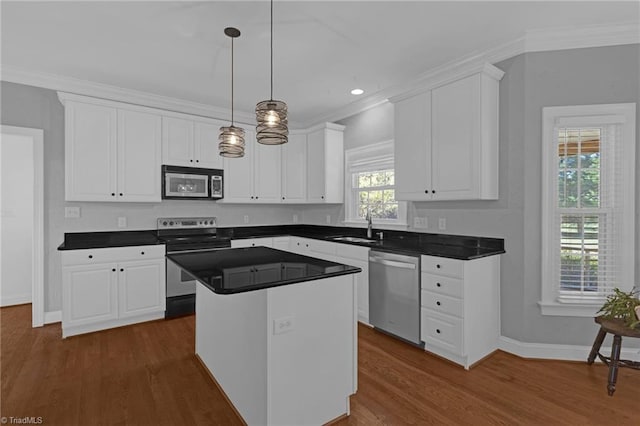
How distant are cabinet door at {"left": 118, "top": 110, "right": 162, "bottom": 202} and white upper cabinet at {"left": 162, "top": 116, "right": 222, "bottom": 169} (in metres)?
0.11

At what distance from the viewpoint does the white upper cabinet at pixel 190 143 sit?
163 inches

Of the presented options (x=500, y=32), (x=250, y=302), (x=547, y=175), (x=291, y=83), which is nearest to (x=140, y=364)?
(x=250, y=302)

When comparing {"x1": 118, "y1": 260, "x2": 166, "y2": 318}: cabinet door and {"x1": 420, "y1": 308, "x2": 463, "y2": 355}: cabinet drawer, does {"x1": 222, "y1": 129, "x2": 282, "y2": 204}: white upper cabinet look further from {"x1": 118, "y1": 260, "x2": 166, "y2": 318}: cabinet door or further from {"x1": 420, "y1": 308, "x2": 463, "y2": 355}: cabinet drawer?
{"x1": 420, "y1": 308, "x2": 463, "y2": 355}: cabinet drawer

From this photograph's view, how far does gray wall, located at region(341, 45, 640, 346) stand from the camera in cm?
273

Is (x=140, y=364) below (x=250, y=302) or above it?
below

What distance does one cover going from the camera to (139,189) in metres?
3.95

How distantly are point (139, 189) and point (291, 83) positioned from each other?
7.25 feet

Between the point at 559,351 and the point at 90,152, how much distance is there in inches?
197

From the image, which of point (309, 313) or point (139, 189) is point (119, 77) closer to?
point (139, 189)

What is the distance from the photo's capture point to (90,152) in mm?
3646

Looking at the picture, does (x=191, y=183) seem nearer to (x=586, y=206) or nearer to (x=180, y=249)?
(x=180, y=249)

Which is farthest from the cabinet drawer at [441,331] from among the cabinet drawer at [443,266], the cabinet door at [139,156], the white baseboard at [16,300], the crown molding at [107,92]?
the white baseboard at [16,300]

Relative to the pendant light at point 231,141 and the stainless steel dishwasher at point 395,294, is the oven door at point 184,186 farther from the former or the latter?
the stainless steel dishwasher at point 395,294

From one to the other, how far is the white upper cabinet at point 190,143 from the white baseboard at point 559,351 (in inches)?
158
